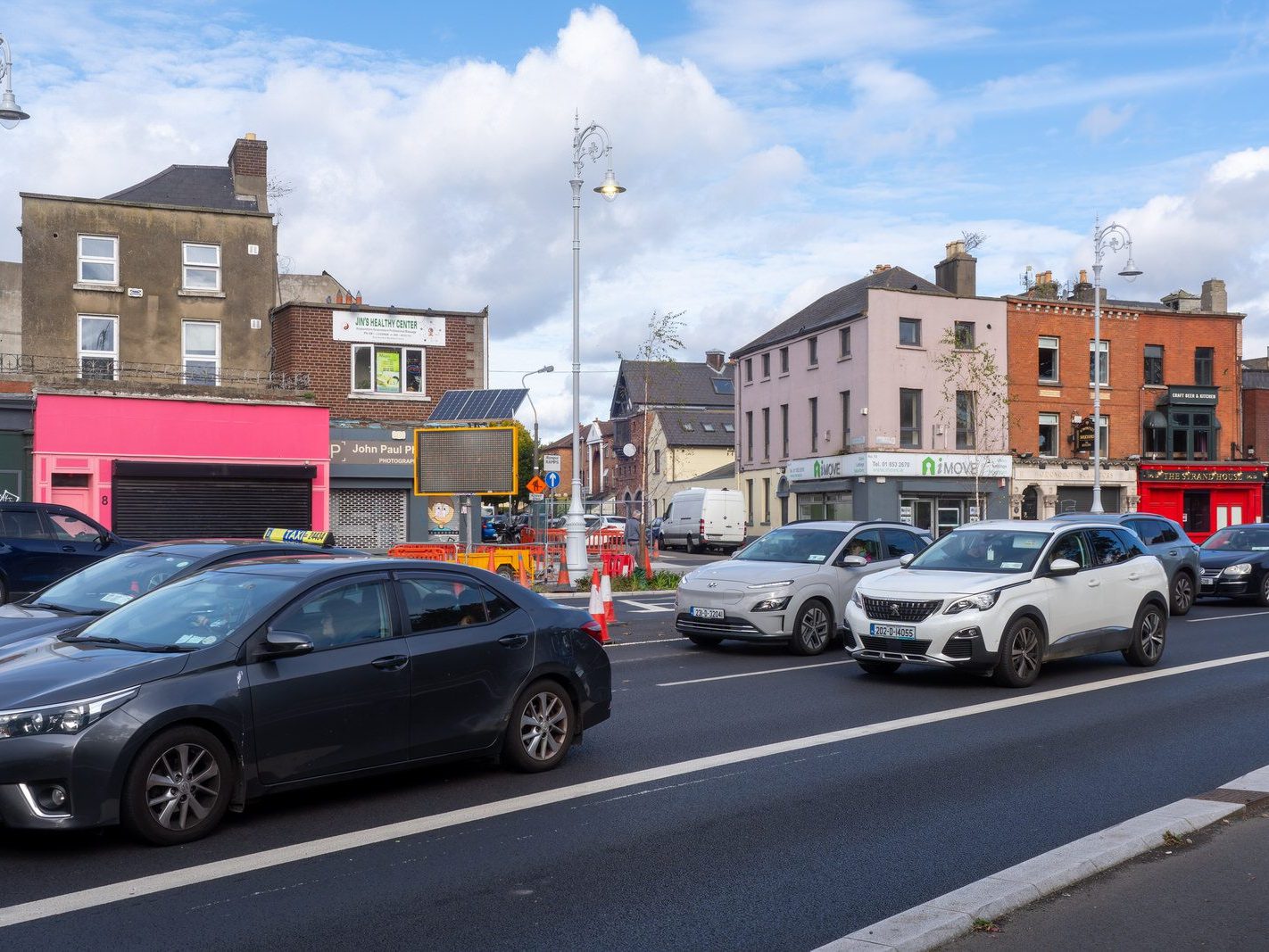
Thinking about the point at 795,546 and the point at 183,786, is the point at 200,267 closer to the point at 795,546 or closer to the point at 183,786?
the point at 795,546

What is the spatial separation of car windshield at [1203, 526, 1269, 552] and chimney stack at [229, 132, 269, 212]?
95.2ft

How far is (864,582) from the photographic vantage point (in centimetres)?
1232

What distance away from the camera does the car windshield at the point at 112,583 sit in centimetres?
966

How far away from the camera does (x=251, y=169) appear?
3903cm

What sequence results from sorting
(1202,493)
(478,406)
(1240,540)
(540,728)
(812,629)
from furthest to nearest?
(1202,493)
(478,406)
(1240,540)
(812,629)
(540,728)

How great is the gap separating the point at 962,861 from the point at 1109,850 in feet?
2.22

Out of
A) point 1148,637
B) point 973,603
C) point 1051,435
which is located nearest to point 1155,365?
point 1051,435

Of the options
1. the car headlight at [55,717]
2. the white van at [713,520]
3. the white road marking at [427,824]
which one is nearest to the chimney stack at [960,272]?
the white van at [713,520]

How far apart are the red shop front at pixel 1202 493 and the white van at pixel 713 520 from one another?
56.5ft

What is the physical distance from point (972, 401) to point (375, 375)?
23.8 metres

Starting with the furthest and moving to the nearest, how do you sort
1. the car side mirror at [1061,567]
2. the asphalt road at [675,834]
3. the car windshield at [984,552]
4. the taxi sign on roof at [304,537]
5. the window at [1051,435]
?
the window at [1051,435]
the taxi sign on roof at [304,537]
the car windshield at [984,552]
the car side mirror at [1061,567]
the asphalt road at [675,834]

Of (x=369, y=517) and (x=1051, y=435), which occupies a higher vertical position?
(x=1051, y=435)

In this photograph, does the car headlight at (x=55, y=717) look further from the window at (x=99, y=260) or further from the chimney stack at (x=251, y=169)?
the chimney stack at (x=251, y=169)

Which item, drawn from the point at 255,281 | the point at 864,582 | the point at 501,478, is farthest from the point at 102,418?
the point at 864,582
